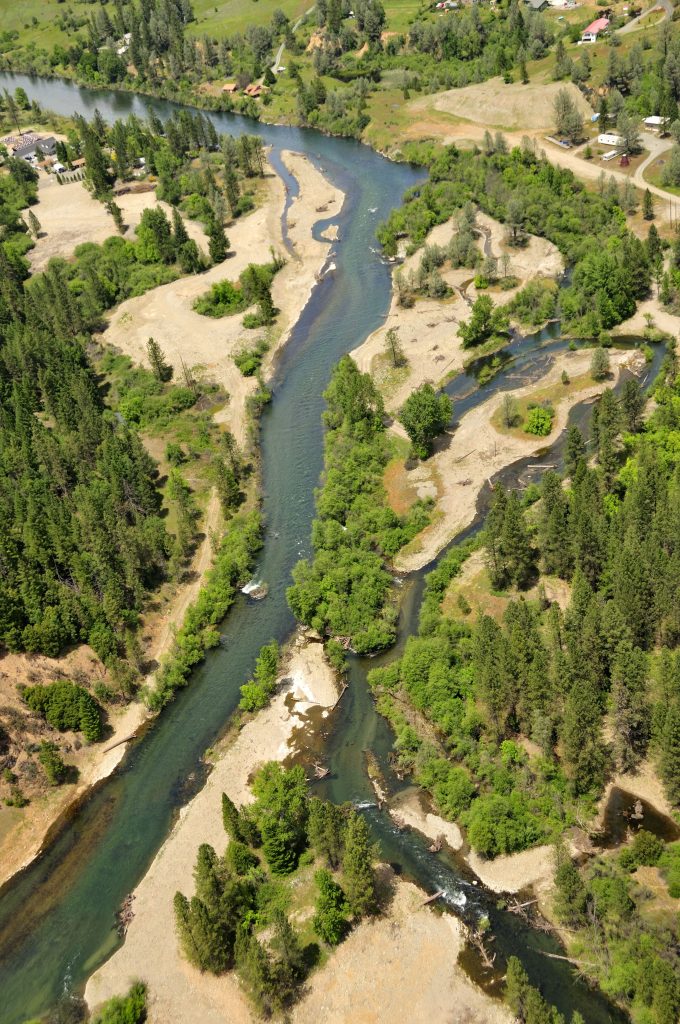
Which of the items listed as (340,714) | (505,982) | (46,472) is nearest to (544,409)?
(340,714)

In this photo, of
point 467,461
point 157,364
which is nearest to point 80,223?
point 157,364

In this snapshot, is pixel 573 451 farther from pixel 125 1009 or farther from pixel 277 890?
pixel 125 1009

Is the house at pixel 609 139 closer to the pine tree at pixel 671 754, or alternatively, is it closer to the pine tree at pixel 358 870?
the pine tree at pixel 671 754

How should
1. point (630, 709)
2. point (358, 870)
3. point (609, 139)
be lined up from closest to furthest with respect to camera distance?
point (358, 870), point (630, 709), point (609, 139)

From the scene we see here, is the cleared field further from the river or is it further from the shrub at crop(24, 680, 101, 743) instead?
the shrub at crop(24, 680, 101, 743)

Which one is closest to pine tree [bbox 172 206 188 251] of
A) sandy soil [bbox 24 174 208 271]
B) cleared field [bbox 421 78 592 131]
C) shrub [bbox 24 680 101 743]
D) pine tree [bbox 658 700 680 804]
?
sandy soil [bbox 24 174 208 271]

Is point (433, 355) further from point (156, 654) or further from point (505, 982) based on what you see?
point (505, 982)
